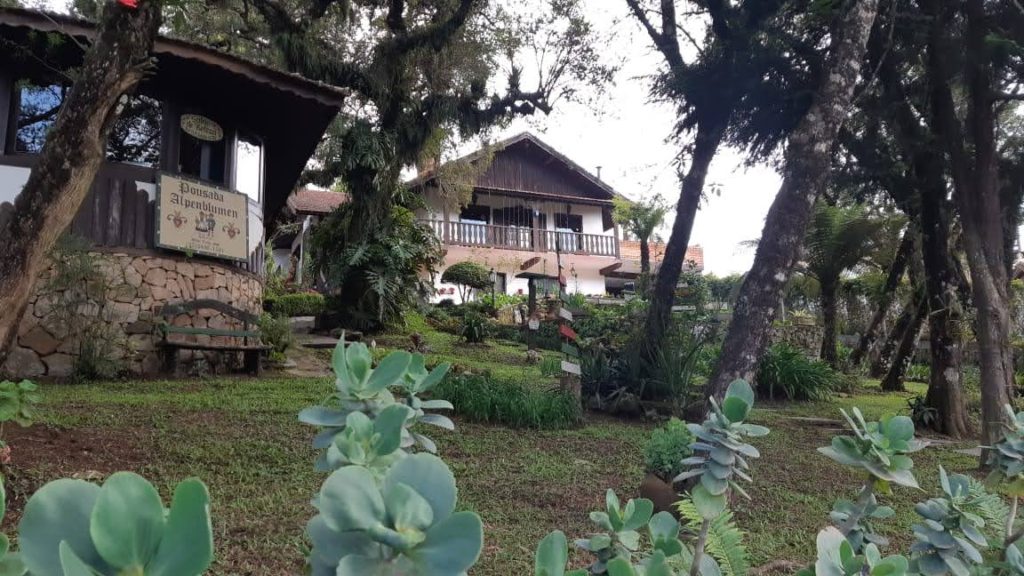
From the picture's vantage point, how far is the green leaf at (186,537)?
350 millimetres

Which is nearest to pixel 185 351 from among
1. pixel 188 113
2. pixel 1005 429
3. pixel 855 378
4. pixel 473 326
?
pixel 188 113

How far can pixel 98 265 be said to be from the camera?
298 inches

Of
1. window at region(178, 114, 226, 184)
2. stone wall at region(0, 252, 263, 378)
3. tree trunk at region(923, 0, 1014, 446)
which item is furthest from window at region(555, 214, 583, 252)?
tree trunk at region(923, 0, 1014, 446)

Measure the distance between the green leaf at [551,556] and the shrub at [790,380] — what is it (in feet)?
33.4

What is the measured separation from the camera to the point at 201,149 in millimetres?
9117

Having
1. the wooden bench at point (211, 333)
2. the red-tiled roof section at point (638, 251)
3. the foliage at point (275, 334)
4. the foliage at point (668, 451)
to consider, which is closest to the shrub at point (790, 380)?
the foliage at point (668, 451)

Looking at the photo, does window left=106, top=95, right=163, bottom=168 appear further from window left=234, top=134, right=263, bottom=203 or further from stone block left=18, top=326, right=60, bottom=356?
stone block left=18, top=326, right=60, bottom=356

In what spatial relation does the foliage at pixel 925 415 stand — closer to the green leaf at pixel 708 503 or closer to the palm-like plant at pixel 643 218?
the green leaf at pixel 708 503

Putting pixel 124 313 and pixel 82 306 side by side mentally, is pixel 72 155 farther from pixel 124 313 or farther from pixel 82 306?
pixel 124 313

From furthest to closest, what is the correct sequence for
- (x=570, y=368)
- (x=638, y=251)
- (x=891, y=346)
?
(x=638, y=251) < (x=891, y=346) < (x=570, y=368)

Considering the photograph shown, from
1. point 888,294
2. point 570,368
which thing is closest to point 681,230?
point 570,368

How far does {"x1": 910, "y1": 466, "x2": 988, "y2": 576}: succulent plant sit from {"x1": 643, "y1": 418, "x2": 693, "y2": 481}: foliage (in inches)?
99.8

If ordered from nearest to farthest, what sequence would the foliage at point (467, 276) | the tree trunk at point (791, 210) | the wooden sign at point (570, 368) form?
the tree trunk at point (791, 210) → the wooden sign at point (570, 368) → the foliage at point (467, 276)

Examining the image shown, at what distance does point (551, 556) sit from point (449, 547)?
15 centimetres
